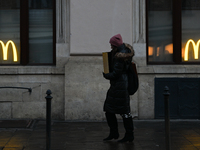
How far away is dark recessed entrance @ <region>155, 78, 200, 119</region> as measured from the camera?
8.56 m

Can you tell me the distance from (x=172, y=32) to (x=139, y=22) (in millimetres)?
1054

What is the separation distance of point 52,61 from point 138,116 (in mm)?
2713

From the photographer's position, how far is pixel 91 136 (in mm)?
6504

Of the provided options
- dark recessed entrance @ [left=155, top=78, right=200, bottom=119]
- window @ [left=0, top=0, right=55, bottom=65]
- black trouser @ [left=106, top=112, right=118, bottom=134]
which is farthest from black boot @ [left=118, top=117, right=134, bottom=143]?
window @ [left=0, top=0, right=55, bottom=65]

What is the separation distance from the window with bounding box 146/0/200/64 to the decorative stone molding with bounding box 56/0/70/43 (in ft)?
7.27

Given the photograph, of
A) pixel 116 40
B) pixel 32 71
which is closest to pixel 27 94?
pixel 32 71

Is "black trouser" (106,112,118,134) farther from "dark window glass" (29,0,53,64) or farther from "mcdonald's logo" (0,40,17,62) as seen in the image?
"mcdonald's logo" (0,40,17,62)

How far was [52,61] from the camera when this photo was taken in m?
8.89

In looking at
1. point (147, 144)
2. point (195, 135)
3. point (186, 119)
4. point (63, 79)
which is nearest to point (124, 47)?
point (147, 144)

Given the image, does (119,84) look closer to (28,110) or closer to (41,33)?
(28,110)

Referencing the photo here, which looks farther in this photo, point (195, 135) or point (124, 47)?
point (195, 135)

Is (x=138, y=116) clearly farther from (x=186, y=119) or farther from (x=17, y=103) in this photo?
(x=17, y=103)

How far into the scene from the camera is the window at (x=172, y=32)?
8945 mm

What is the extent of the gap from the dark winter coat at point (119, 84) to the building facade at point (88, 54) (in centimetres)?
243
